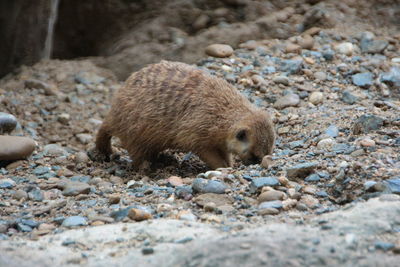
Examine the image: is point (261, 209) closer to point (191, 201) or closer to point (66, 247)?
point (191, 201)

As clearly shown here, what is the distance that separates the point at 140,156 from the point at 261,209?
2.36 m

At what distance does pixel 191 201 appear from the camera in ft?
15.2

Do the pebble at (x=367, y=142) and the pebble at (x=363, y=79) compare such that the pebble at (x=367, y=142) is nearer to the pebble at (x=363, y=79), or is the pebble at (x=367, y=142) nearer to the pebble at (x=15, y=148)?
the pebble at (x=363, y=79)

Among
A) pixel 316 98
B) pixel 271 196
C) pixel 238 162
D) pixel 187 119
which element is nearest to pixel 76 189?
pixel 187 119

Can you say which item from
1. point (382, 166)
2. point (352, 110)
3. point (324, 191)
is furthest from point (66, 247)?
point (352, 110)

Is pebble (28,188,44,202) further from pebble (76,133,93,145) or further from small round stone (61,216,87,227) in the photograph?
pebble (76,133,93,145)

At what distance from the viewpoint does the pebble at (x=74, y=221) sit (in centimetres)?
425

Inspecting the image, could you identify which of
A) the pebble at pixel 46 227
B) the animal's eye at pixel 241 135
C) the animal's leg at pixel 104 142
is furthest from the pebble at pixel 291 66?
the pebble at pixel 46 227

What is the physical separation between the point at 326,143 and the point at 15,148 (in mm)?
3069

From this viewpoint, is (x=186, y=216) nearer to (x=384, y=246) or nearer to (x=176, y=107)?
(x=384, y=246)

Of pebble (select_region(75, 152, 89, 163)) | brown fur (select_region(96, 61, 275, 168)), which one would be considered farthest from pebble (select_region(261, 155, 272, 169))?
pebble (select_region(75, 152, 89, 163))

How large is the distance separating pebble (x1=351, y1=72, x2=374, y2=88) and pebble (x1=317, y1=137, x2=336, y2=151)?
6.60 ft

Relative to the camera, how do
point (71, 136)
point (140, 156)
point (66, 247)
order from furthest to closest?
point (71, 136) → point (140, 156) → point (66, 247)

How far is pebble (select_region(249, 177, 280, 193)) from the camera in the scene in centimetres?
473
